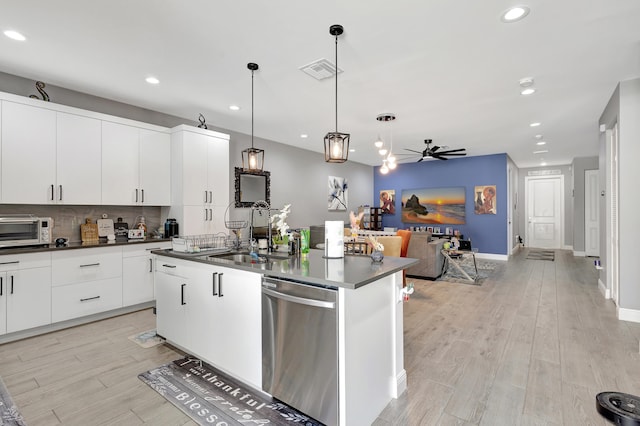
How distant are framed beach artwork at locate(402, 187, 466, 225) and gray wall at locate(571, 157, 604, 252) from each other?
3.34 meters

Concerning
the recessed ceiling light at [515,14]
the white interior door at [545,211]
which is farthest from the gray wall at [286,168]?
the white interior door at [545,211]

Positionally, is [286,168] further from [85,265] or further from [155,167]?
[85,265]

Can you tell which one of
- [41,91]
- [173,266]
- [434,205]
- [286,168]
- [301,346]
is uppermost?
[41,91]

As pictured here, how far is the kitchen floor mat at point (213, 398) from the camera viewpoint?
6.57 feet

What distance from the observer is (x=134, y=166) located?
4293 mm

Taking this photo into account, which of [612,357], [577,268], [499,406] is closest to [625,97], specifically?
[612,357]

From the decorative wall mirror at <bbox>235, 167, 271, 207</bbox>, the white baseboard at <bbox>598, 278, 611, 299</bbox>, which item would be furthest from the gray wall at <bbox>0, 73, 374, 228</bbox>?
the white baseboard at <bbox>598, 278, 611, 299</bbox>

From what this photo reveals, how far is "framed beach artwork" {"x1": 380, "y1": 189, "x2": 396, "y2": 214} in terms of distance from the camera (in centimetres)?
1003

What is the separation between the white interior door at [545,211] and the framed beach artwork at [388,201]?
16.0 ft

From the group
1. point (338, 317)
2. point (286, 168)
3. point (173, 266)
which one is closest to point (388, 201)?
point (286, 168)

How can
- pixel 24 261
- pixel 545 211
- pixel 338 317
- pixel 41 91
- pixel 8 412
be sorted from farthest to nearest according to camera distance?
pixel 545 211 → pixel 41 91 → pixel 24 261 → pixel 8 412 → pixel 338 317

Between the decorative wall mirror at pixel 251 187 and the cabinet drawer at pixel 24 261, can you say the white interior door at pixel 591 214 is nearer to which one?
the decorative wall mirror at pixel 251 187

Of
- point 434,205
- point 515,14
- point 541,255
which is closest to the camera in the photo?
point 515,14

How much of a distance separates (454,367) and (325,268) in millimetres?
1557
